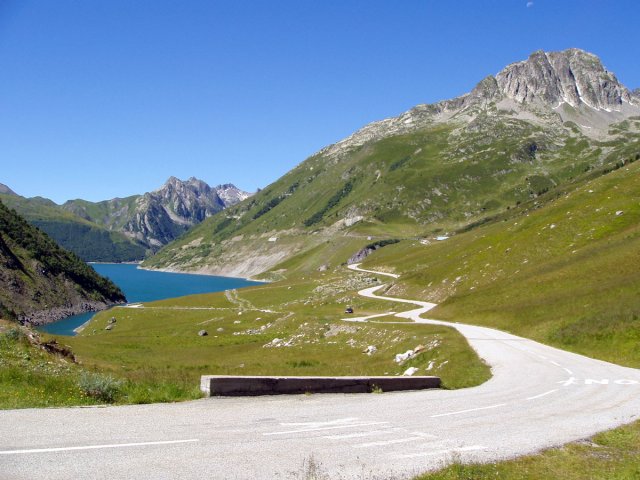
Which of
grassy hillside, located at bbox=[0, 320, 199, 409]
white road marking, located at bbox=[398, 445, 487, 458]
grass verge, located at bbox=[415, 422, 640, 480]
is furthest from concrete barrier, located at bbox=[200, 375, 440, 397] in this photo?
grass verge, located at bbox=[415, 422, 640, 480]

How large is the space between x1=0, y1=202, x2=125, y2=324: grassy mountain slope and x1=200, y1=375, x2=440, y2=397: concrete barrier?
145153 millimetres

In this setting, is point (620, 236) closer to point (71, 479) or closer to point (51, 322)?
point (71, 479)

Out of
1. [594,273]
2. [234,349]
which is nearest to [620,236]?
[594,273]

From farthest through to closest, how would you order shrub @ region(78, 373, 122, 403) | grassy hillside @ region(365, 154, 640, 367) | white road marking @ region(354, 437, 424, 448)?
grassy hillside @ region(365, 154, 640, 367) < shrub @ region(78, 373, 122, 403) < white road marking @ region(354, 437, 424, 448)

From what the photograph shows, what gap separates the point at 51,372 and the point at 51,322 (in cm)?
15159

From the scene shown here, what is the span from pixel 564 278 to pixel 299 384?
5059cm

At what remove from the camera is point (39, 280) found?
167 meters

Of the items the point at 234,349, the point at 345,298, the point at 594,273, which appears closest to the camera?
the point at 594,273

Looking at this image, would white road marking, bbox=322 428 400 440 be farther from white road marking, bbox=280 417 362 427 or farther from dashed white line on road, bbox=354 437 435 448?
white road marking, bbox=280 417 362 427

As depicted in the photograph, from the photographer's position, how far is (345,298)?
10912 cm

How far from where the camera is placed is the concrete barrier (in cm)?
1820

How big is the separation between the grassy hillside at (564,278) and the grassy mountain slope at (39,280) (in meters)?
119

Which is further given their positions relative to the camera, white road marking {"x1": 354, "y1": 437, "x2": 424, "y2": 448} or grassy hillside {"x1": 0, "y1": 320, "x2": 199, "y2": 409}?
grassy hillside {"x1": 0, "y1": 320, "x2": 199, "y2": 409}

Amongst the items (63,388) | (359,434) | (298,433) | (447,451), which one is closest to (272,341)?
(63,388)
